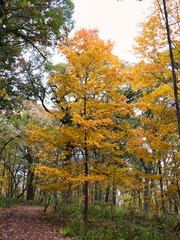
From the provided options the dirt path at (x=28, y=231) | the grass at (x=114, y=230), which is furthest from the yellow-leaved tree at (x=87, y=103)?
the dirt path at (x=28, y=231)

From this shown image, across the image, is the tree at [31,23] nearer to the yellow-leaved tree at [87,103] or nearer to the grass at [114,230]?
the yellow-leaved tree at [87,103]

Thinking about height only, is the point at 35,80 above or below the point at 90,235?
above

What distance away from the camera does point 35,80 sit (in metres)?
10.1

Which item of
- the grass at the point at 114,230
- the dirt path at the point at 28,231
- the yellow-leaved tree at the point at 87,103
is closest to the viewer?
the dirt path at the point at 28,231

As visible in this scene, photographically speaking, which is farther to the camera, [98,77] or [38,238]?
[98,77]

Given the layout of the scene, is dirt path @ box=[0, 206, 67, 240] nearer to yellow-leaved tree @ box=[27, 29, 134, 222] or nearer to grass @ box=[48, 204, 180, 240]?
grass @ box=[48, 204, 180, 240]

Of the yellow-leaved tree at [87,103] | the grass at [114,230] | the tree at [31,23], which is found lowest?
the grass at [114,230]

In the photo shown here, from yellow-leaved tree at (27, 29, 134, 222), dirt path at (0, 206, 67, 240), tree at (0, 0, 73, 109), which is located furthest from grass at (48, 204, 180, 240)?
tree at (0, 0, 73, 109)

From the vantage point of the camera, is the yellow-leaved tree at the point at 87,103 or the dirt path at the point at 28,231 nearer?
the dirt path at the point at 28,231

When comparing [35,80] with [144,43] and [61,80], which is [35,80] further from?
[144,43]

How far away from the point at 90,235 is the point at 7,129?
10.2 metres

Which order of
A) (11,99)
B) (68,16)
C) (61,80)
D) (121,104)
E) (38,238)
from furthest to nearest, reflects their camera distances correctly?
(68,16) < (11,99) < (61,80) < (121,104) < (38,238)

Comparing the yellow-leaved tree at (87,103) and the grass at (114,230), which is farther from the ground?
the yellow-leaved tree at (87,103)

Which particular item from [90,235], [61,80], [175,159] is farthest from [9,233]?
[175,159]
